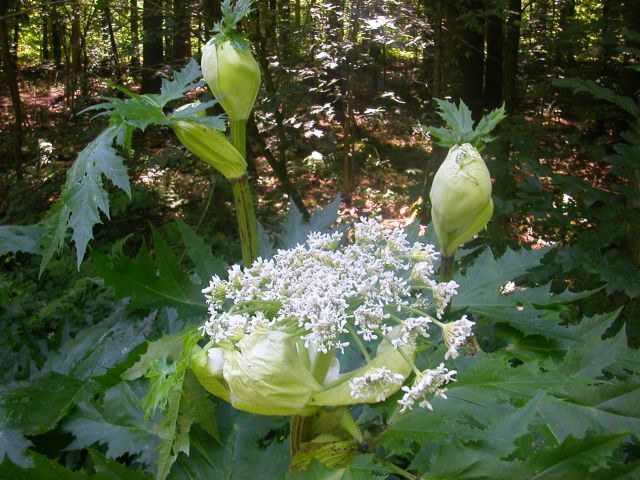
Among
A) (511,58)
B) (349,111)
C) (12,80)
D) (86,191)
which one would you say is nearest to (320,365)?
(86,191)

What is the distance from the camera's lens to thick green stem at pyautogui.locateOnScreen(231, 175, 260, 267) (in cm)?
84

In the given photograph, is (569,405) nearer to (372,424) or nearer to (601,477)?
(601,477)

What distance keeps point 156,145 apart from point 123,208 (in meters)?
1.69

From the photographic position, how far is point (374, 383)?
1.96 ft

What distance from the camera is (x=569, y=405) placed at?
0.84m

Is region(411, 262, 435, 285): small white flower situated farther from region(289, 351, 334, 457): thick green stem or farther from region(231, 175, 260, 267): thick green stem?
region(231, 175, 260, 267): thick green stem

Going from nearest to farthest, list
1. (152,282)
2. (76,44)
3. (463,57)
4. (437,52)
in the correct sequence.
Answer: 1. (152,282)
2. (437,52)
3. (463,57)
4. (76,44)

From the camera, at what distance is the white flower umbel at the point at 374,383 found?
1.88 feet

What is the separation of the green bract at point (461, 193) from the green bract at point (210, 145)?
11.0 inches

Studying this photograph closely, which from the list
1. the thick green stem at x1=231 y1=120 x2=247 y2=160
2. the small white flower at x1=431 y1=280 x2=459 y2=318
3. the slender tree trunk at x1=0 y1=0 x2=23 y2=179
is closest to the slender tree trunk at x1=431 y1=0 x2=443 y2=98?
the slender tree trunk at x1=0 y1=0 x2=23 y2=179

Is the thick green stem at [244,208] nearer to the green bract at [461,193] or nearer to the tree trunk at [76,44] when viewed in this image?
the green bract at [461,193]

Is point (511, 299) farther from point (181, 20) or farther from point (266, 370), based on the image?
point (181, 20)

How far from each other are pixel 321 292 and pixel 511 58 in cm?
466

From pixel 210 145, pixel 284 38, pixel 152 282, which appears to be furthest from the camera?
pixel 284 38
